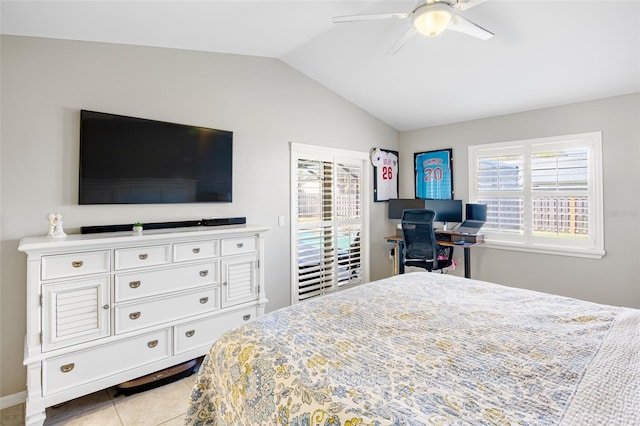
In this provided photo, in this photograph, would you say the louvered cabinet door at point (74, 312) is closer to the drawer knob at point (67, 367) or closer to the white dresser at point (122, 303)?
the white dresser at point (122, 303)

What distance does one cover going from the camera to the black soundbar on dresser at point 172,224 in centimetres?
223

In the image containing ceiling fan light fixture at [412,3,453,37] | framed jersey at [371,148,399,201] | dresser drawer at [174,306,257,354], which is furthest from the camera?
framed jersey at [371,148,399,201]

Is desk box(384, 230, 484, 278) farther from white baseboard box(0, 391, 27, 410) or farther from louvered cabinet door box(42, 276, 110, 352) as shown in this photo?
white baseboard box(0, 391, 27, 410)

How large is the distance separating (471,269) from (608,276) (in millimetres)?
1315

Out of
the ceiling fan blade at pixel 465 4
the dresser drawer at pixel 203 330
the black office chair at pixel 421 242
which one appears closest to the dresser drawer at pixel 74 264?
the dresser drawer at pixel 203 330

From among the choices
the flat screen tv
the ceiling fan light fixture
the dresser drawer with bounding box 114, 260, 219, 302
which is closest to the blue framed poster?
the ceiling fan light fixture

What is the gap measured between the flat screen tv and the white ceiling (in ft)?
2.09

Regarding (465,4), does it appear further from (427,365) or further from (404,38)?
(427,365)

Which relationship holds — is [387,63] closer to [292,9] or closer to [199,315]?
[292,9]

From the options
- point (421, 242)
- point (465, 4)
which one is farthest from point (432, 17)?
point (421, 242)

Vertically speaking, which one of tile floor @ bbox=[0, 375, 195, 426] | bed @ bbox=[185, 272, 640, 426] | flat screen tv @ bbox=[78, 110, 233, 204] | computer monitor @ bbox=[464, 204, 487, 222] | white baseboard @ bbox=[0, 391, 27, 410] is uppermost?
flat screen tv @ bbox=[78, 110, 233, 204]

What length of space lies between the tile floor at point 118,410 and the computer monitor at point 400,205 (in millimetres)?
3242

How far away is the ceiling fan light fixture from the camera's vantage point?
1.83 metres

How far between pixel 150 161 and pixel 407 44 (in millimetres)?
2399
